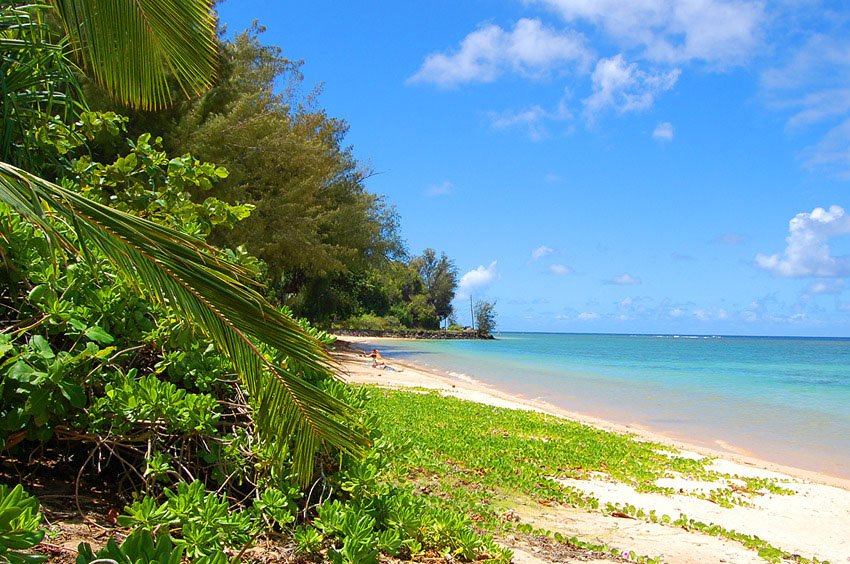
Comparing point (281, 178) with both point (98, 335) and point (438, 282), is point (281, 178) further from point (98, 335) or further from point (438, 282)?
point (438, 282)

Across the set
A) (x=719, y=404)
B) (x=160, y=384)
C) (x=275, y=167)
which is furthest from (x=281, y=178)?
(x=160, y=384)

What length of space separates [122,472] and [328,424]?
1495 millimetres

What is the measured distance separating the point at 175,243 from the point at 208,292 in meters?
0.20

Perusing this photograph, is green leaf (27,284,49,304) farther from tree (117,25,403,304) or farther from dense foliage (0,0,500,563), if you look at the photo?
tree (117,25,403,304)

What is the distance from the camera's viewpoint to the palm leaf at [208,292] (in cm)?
→ 212

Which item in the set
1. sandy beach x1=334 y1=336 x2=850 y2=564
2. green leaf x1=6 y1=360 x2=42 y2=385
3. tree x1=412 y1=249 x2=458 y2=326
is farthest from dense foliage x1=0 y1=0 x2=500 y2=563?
tree x1=412 y1=249 x2=458 y2=326

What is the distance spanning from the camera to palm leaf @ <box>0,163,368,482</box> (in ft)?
6.96

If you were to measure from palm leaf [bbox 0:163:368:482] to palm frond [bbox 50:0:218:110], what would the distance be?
75cm

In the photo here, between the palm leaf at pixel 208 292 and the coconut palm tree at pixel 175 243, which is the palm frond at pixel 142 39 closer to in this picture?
the coconut palm tree at pixel 175 243

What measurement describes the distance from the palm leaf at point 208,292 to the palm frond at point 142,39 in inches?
29.4

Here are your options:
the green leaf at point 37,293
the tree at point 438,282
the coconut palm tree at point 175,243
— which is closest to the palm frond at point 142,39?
the coconut palm tree at point 175,243

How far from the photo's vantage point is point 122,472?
3346mm

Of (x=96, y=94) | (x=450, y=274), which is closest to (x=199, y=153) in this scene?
(x=96, y=94)

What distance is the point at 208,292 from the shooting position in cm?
221
